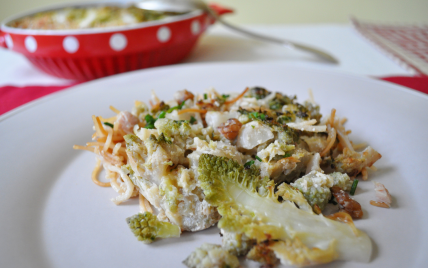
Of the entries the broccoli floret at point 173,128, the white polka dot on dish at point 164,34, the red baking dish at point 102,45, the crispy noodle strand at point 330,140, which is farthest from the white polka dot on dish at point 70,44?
the crispy noodle strand at point 330,140

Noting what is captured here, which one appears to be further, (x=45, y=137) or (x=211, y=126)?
(x=45, y=137)

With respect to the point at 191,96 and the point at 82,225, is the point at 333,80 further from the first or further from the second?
the point at 82,225

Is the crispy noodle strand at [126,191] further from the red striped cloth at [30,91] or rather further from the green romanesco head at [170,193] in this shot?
the red striped cloth at [30,91]

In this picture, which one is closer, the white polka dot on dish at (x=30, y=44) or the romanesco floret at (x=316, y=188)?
the romanesco floret at (x=316, y=188)

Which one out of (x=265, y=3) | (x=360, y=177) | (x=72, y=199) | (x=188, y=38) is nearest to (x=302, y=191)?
(x=360, y=177)

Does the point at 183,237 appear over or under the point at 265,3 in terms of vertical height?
under

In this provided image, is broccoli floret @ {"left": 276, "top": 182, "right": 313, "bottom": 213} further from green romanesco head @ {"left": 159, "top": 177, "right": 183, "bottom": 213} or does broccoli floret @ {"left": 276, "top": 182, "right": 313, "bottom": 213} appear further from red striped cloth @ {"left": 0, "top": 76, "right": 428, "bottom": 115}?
red striped cloth @ {"left": 0, "top": 76, "right": 428, "bottom": 115}
